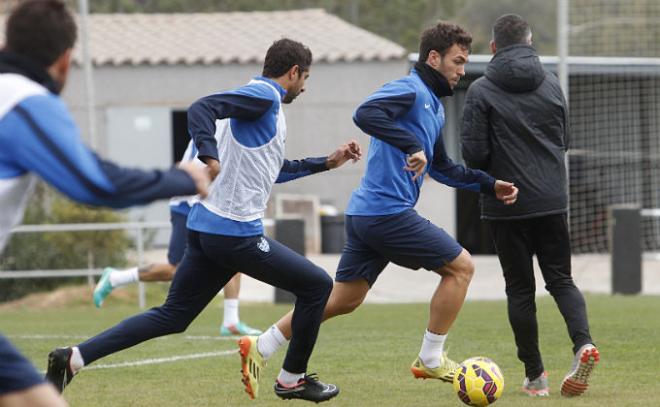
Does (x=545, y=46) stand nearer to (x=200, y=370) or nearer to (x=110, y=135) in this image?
(x=110, y=135)

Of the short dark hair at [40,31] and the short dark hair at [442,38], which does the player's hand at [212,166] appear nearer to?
Result: the short dark hair at [40,31]

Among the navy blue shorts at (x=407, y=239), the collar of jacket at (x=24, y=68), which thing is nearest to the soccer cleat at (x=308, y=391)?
the navy blue shorts at (x=407, y=239)

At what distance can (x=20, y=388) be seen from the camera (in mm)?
4379

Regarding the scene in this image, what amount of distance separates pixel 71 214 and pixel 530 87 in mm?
10771

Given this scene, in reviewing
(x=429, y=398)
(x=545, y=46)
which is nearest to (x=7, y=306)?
(x=429, y=398)

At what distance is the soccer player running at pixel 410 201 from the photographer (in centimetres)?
727

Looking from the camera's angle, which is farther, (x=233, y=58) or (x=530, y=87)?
(x=233, y=58)

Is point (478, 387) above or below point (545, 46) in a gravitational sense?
below

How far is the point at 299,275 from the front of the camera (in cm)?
707

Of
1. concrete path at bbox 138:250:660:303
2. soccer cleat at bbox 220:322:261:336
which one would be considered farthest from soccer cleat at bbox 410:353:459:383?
concrete path at bbox 138:250:660:303

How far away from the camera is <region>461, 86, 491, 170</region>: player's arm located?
25.1ft

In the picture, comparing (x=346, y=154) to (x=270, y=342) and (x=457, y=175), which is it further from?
(x=270, y=342)

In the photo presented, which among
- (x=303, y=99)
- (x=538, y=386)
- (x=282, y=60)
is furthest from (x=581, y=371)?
(x=303, y=99)

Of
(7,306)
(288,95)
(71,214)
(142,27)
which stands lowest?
(7,306)
